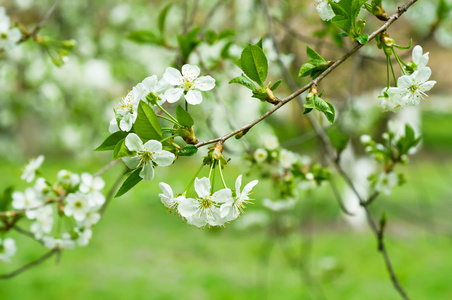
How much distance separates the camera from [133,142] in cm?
86

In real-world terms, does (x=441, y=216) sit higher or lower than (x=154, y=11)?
lower

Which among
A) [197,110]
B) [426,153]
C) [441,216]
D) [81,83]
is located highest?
[81,83]

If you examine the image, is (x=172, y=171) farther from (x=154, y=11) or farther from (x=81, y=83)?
(x=81, y=83)

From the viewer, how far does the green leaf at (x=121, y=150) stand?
2.81 feet

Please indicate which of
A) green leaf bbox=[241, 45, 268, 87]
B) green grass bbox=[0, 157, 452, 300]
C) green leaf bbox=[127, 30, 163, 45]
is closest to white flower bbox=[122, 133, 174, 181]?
green leaf bbox=[241, 45, 268, 87]

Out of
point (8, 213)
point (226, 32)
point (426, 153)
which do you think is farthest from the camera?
point (426, 153)

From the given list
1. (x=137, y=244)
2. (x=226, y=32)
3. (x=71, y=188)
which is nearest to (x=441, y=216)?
(x=137, y=244)

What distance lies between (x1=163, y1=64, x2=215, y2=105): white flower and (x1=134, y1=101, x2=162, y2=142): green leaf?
95mm

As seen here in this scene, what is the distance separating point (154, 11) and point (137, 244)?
283 cm

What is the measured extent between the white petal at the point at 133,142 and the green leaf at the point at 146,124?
2 cm

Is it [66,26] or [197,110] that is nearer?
[197,110]

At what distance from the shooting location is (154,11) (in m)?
5.25

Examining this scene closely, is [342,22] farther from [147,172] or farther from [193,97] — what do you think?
[147,172]

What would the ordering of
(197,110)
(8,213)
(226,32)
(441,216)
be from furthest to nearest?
(441,216) → (197,110) → (226,32) → (8,213)
